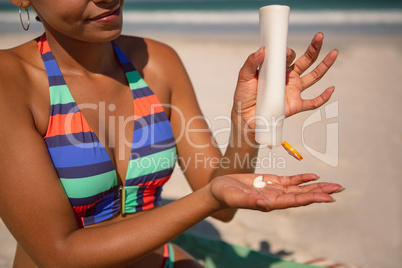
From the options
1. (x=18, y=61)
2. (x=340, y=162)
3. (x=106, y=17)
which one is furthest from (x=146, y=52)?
(x=340, y=162)

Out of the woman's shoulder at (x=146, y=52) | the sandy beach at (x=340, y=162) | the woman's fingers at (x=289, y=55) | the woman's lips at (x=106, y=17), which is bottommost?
the sandy beach at (x=340, y=162)

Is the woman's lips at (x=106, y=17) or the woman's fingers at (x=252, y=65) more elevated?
the woman's lips at (x=106, y=17)

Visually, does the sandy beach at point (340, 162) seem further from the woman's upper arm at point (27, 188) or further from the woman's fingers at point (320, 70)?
the woman's upper arm at point (27, 188)

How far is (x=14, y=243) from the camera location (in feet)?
9.92

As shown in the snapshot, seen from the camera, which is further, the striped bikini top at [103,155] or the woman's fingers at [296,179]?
the striped bikini top at [103,155]

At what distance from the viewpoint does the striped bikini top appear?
1540 mm

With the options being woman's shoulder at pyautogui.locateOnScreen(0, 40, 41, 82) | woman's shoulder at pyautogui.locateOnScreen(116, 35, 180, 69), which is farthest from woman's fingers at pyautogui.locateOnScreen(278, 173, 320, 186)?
woman's shoulder at pyautogui.locateOnScreen(0, 40, 41, 82)

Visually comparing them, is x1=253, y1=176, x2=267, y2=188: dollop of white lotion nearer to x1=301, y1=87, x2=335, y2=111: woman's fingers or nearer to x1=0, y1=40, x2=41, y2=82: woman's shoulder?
x1=301, y1=87, x2=335, y2=111: woman's fingers

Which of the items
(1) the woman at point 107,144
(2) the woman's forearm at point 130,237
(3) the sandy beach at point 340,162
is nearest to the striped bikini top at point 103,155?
(1) the woman at point 107,144

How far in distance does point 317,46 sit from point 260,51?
0.23 meters

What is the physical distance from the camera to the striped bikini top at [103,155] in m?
1.54

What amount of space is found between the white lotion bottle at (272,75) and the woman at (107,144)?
0.07 metres

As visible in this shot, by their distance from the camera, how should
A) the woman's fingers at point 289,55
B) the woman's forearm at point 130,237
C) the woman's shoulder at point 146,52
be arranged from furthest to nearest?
the woman's shoulder at point 146,52, the woman's fingers at point 289,55, the woman's forearm at point 130,237

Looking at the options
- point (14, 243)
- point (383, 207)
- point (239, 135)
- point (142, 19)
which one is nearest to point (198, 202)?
point (239, 135)
